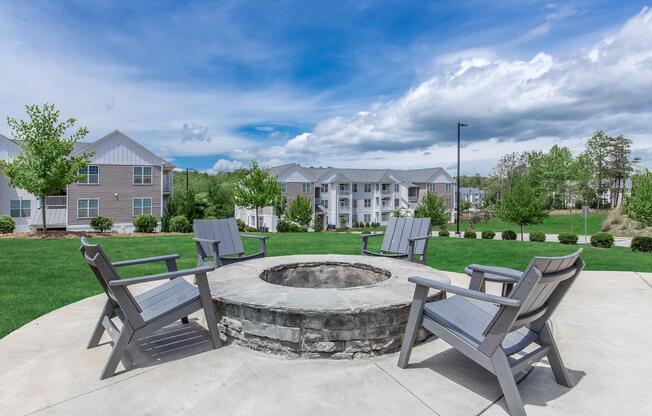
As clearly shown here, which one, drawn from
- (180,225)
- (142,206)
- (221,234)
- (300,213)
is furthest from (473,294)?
(300,213)

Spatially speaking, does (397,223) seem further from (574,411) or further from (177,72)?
(177,72)

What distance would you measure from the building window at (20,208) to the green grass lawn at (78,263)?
59.2 feet

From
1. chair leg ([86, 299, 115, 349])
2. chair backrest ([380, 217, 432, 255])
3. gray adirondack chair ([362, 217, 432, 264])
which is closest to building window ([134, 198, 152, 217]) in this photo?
gray adirondack chair ([362, 217, 432, 264])

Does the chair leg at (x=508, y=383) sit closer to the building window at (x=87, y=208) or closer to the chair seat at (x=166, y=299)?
the chair seat at (x=166, y=299)

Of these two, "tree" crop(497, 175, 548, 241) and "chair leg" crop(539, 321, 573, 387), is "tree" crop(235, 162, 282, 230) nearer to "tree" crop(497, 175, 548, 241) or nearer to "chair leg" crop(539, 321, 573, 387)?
"tree" crop(497, 175, 548, 241)

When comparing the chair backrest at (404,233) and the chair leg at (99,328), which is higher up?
the chair backrest at (404,233)

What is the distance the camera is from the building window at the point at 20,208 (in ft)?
84.8

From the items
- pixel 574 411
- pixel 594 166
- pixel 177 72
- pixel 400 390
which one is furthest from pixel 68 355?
pixel 594 166

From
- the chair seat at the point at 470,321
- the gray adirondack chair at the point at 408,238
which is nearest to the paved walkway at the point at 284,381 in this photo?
the chair seat at the point at 470,321

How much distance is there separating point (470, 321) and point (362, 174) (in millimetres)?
47984

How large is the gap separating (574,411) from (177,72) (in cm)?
1321

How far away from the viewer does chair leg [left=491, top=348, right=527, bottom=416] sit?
7.65 ft

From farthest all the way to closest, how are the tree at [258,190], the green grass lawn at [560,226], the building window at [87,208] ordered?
1. the green grass lawn at [560,226]
2. the tree at [258,190]
3. the building window at [87,208]

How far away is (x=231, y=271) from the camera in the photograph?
15.8ft
